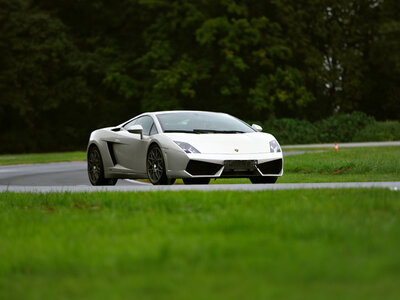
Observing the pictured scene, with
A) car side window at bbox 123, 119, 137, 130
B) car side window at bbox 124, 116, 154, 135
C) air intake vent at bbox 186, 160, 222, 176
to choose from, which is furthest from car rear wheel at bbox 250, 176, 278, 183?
car side window at bbox 123, 119, 137, 130

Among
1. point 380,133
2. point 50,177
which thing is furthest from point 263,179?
point 380,133

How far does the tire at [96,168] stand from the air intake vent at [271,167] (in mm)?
3657

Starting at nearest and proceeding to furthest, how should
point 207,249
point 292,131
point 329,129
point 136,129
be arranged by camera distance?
point 207,249
point 136,129
point 292,131
point 329,129

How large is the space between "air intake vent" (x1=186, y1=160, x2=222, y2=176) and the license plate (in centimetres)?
14

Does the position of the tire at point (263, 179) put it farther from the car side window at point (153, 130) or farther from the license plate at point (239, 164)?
the car side window at point (153, 130)

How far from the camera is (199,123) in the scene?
46.8 ft

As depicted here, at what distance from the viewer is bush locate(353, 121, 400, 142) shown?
3922 cm

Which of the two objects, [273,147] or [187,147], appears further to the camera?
[273,147]

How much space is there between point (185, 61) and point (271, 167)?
33.6 m

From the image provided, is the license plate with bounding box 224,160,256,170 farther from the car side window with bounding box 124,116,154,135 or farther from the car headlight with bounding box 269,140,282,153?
the car side window with bounding box 124,116,154,135

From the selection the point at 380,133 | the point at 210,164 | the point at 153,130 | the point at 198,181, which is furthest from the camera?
the point at 380,133

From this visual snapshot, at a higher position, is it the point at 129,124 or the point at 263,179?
the point at 129,124

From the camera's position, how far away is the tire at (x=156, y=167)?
13312 millimetres

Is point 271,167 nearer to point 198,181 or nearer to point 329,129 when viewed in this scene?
point 198,181
